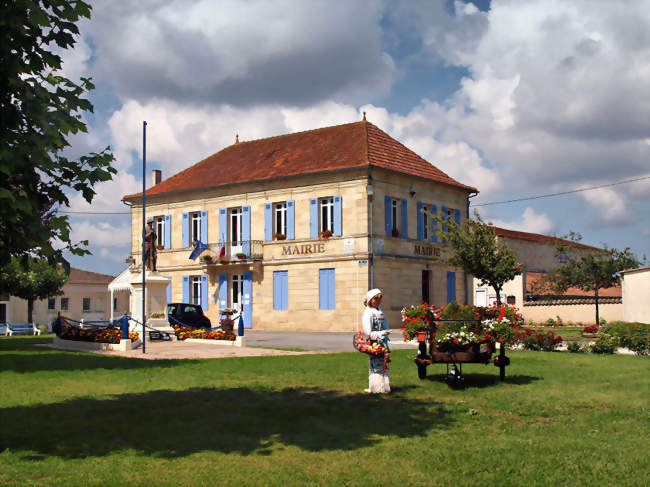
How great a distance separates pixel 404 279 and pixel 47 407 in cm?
2451

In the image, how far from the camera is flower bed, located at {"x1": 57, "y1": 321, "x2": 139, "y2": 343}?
20109 millimetres

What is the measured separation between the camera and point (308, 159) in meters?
34.3

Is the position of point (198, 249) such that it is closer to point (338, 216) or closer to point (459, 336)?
point (338, 216)

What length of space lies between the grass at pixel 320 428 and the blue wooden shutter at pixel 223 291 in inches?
875

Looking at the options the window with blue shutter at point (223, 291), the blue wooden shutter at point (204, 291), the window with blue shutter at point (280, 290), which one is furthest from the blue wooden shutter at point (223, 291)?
Result: the window with blue shutter at point (280, 290)

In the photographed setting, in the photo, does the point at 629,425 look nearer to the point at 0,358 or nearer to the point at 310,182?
the point at 0,358

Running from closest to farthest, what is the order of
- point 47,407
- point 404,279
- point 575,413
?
point 575,413 → point 47,407 → point 404,279

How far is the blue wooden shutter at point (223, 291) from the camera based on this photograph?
35469 millimetres

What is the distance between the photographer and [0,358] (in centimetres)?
1641

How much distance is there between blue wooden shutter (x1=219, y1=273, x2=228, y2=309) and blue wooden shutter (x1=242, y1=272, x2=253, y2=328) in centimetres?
117

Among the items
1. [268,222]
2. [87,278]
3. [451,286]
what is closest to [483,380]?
[268,222]

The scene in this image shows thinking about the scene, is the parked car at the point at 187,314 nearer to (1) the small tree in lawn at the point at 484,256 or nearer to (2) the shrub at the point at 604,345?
(1) the small tree in lawn at the point at 484,256

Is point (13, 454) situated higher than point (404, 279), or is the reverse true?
point (404, 279)

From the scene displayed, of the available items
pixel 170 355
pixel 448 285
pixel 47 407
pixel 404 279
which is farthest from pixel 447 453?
pixel 448 285
